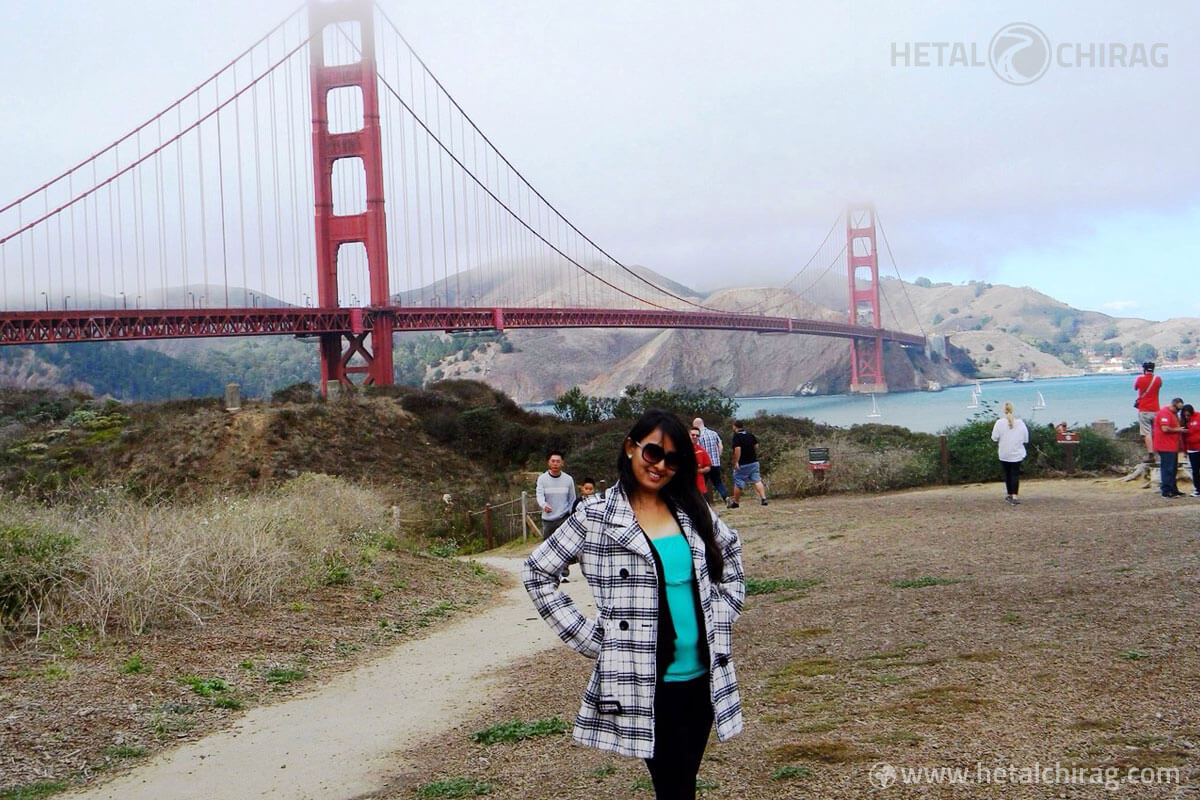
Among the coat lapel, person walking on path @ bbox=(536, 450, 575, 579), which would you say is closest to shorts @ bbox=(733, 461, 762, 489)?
person walking on path @ bbox=(536, 450, 575, 579)

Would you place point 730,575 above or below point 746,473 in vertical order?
above

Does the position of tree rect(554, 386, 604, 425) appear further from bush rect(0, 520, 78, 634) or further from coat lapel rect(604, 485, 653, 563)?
coat lapel rect(604, 485, 653, 563)

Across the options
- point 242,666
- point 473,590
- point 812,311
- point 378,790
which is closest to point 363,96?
point 473,590

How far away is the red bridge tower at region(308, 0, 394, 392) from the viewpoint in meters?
43.4

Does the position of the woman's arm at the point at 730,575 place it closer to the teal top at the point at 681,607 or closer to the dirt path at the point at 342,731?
the teal top at the point at 681,607

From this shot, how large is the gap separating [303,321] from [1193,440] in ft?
106

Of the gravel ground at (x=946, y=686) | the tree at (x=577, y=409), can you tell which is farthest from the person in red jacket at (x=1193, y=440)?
the tree at (x=577, y=409)

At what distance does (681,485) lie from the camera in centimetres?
378

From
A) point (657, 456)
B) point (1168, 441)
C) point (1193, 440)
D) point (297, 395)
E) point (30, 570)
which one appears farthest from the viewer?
point (297, 395)

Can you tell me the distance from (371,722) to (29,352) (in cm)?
7741

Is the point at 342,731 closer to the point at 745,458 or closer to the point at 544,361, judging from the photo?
the point at 745,458

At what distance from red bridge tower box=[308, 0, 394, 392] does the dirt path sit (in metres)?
34.6

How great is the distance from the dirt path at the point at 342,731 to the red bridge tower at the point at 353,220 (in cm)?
3464

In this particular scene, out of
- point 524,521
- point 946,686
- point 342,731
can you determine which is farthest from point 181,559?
point 524,521
